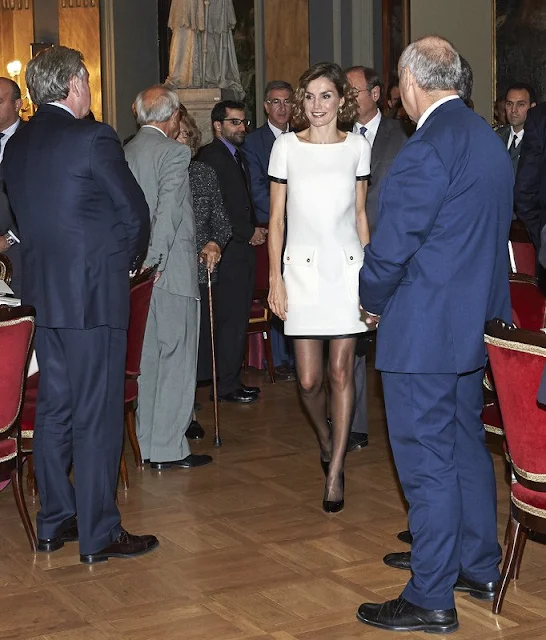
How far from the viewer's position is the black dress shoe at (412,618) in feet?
11.0

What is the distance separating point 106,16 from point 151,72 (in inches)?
36.8

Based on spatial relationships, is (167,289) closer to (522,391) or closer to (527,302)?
(527,302)

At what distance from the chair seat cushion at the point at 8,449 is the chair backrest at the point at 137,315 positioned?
841mm

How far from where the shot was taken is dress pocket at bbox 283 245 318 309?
177 inches

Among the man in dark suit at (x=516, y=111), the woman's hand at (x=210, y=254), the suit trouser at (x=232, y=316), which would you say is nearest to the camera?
the woman's hand at (x=210, y=254)

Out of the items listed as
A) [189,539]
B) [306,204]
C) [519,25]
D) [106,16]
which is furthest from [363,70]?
[106,16]

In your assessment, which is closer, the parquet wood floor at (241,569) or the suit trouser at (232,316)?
the parquet wood floor at (241,569)

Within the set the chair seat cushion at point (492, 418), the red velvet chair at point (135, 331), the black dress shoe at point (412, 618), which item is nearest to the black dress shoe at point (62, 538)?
the red velvet chair at point (135, 331)

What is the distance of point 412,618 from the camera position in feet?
11.0

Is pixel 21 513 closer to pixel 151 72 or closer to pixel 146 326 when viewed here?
pixel 146 326

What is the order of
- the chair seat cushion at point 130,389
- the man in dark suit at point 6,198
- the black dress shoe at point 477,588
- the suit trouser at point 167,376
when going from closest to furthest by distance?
the black dress shoe at point 477,588, the chair seat cushion at point 130,389, the suit trouser at point 167,376, the man in dark suit at point 6,198

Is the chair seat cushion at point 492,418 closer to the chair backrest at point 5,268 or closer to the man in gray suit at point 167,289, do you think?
the man in gray suit at point 167,289

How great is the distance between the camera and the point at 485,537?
11.6 ft

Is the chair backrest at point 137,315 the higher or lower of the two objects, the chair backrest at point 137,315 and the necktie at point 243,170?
the lower
